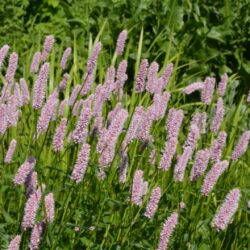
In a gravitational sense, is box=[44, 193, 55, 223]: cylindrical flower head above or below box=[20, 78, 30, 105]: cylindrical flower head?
below

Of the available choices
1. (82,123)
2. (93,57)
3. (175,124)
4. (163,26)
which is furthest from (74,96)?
(163,26)

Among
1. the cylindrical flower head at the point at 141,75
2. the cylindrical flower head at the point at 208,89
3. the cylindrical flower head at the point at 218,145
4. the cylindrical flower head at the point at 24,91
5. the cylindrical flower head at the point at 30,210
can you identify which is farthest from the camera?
the cylindrical flower head at the point at 208,89

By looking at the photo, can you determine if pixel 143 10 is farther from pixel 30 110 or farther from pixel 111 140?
pixel 111 140

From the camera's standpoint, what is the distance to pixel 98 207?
2.83 meters

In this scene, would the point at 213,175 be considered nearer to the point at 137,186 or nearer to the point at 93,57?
the point at 137,186

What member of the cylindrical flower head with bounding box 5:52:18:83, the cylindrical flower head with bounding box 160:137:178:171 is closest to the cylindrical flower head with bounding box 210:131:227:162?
the cylindrical flower head with bounding box 160:137:178:171

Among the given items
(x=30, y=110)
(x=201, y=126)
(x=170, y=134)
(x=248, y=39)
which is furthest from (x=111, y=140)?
(x=248, y=39)

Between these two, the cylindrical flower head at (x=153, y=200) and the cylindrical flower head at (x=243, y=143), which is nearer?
the cylindrical flower head at (x=153, y=200)

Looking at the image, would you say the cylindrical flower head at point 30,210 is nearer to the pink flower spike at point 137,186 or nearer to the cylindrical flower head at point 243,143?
the pink flower spike at point 137,186

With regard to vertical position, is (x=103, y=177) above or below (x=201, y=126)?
below

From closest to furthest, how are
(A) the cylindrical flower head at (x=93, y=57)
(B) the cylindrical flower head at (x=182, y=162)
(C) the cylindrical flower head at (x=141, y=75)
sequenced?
(B) the cylindrical flower head at (x=182, y=162)
(A) the cylindrical flower head at (x=93, y=57)
(C) the cylindrical flower head at (x=141, y=75)

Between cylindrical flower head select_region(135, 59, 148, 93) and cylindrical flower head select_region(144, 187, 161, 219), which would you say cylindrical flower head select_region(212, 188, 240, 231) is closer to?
cylindrical flower head select_region(144, 187, 161, 219)

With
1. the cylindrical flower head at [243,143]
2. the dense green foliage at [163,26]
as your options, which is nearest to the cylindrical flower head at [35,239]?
the cylindrical flower head at [243,143]

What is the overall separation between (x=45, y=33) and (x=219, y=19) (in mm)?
1391
